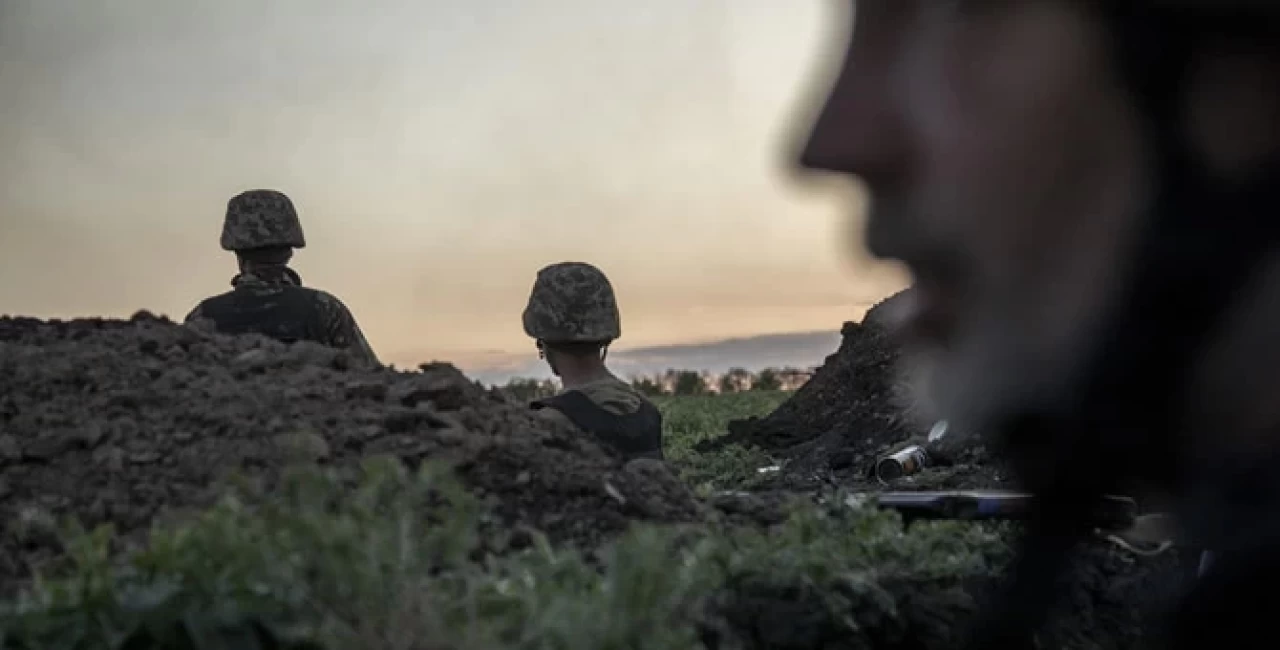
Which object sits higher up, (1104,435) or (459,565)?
(1104,435)

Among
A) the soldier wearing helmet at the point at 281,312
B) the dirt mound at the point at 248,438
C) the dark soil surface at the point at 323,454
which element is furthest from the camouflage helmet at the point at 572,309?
the dirt mound at the point at 248,438

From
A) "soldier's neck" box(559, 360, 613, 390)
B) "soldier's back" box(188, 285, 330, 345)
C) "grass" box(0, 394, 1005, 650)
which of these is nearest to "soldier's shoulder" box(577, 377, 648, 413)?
"soldier's neck" box(559, 360, 613, 390)

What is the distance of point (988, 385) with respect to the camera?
1.22 meters

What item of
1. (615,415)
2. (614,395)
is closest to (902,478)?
(614,395)

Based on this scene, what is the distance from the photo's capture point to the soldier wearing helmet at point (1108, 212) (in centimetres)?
117

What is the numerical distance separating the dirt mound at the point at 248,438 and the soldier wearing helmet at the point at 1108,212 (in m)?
1.82

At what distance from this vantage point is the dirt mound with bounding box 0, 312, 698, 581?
3.20 m

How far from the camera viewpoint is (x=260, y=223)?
897 cm

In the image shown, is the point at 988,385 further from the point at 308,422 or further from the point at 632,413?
the point at 632,413

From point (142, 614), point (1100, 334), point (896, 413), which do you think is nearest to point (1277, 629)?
point (1100, 334)

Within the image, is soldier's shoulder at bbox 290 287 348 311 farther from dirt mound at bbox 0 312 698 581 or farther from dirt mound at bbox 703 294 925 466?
dirt mound at bbox 703 294 925 466

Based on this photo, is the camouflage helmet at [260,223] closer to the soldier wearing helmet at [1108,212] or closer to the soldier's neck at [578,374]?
the soldier's neck at [578,374]

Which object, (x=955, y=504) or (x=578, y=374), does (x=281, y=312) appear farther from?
(x=955, y=504)

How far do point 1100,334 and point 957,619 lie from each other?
87.1 inches
